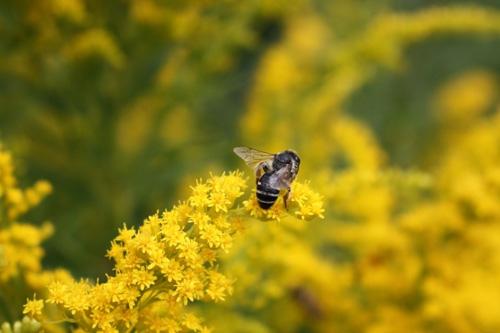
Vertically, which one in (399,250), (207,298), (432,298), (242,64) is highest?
(242,64)

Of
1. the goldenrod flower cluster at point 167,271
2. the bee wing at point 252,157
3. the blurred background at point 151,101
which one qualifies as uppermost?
the blurred background at point 151,101

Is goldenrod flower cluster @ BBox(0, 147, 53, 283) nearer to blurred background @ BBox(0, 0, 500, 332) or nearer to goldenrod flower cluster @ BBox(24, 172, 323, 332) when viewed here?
goldenrod flower cluster @ BBox(24, 172, 323, 332)

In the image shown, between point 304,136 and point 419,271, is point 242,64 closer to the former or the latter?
point 304,136

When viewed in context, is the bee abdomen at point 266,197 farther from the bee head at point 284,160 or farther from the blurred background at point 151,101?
the blurred background at point 151,101

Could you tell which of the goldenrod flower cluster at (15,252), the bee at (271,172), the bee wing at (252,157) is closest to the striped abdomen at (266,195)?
the bee at (271,172)

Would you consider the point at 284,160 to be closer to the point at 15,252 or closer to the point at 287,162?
the point at 287,162

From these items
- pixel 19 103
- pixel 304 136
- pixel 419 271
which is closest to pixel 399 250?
pixel 419 271

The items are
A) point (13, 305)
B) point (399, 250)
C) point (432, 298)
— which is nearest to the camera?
point (13, 305)

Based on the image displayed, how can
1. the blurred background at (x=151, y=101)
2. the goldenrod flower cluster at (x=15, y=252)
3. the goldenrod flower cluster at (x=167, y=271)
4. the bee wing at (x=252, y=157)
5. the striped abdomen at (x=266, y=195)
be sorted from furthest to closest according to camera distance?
the blurred background at (x=151, y=101) → the bee wing at (x=252, y=157) → the goldenrod flower cluster at (x=15, y=252) → the striped abdomen at (x=266, y=195) → the goldenrod flower cluster at (x=167, y=271)
